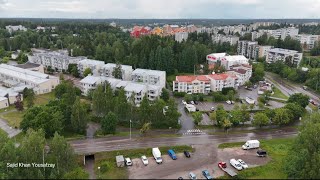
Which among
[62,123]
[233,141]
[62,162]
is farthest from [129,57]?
[62,162]

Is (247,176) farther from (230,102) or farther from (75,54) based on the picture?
(75,54)

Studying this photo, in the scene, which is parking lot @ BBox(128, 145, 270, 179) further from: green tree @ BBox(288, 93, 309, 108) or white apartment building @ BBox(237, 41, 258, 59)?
white apartment building @ BBox(237, 41, 258, 59)

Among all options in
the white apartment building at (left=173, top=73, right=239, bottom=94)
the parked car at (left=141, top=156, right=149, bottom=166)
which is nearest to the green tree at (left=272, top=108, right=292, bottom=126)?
the white apartment building at (left=173, top=73, right=239, bottom=94)

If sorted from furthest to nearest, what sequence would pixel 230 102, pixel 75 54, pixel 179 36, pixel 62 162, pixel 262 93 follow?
pixel 179 36 < pixel 75 54 < pixel 262 93 < pixel 230 102 < pixel 62 162

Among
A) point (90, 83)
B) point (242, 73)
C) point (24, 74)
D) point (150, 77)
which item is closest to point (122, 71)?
point (150, 77)

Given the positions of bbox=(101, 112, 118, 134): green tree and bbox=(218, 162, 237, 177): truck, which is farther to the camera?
bbox=(101, 112, 118, 134): green tree

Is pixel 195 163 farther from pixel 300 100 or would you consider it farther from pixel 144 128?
pixel 300 100

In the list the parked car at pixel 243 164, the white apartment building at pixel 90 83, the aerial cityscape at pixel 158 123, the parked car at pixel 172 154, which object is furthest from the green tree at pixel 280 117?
the white apartment building at pixel 90 83
